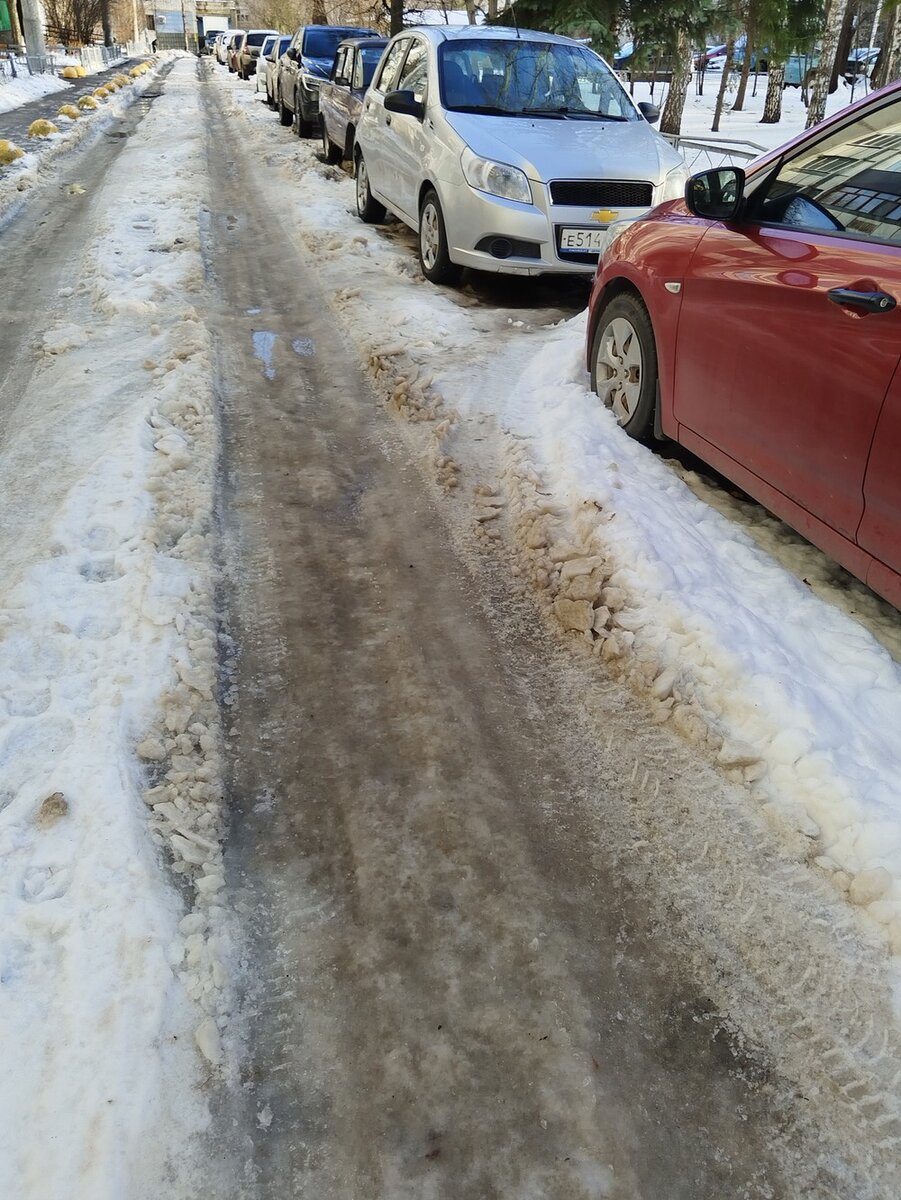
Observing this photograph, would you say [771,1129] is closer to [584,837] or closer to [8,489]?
[584,837]

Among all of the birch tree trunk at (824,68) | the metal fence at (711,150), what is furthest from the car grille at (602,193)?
the birch tree trunk at (824,68)

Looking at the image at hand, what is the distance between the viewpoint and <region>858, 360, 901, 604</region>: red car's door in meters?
2.63

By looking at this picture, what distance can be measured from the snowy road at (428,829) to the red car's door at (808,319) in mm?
506

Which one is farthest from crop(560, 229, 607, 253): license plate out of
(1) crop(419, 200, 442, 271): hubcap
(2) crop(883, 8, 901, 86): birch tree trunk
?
(2) crop(883, 8, 901, 86): birch tree trunk

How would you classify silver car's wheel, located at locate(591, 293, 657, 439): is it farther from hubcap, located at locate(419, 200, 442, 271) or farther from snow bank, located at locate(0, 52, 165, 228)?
snow bank, located at locate(0, 52, 165, 228)

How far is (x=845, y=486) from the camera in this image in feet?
9.49

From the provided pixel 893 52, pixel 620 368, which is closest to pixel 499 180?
pixel 620 368

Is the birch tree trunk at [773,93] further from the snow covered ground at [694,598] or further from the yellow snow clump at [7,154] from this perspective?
the snow covered ground at [694,598]

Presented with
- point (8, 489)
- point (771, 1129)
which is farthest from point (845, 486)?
point (8, 489)

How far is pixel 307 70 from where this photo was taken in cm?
1650

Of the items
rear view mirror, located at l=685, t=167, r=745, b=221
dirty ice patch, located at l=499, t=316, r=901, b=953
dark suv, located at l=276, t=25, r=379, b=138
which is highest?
dark suv, located at l=276, t=25, r=379, b=138

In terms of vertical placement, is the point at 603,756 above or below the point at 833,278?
below

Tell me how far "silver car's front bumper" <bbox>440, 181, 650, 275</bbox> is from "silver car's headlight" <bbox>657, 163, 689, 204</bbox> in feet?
0.90

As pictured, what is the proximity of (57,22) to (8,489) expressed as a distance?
58440 millimetres
